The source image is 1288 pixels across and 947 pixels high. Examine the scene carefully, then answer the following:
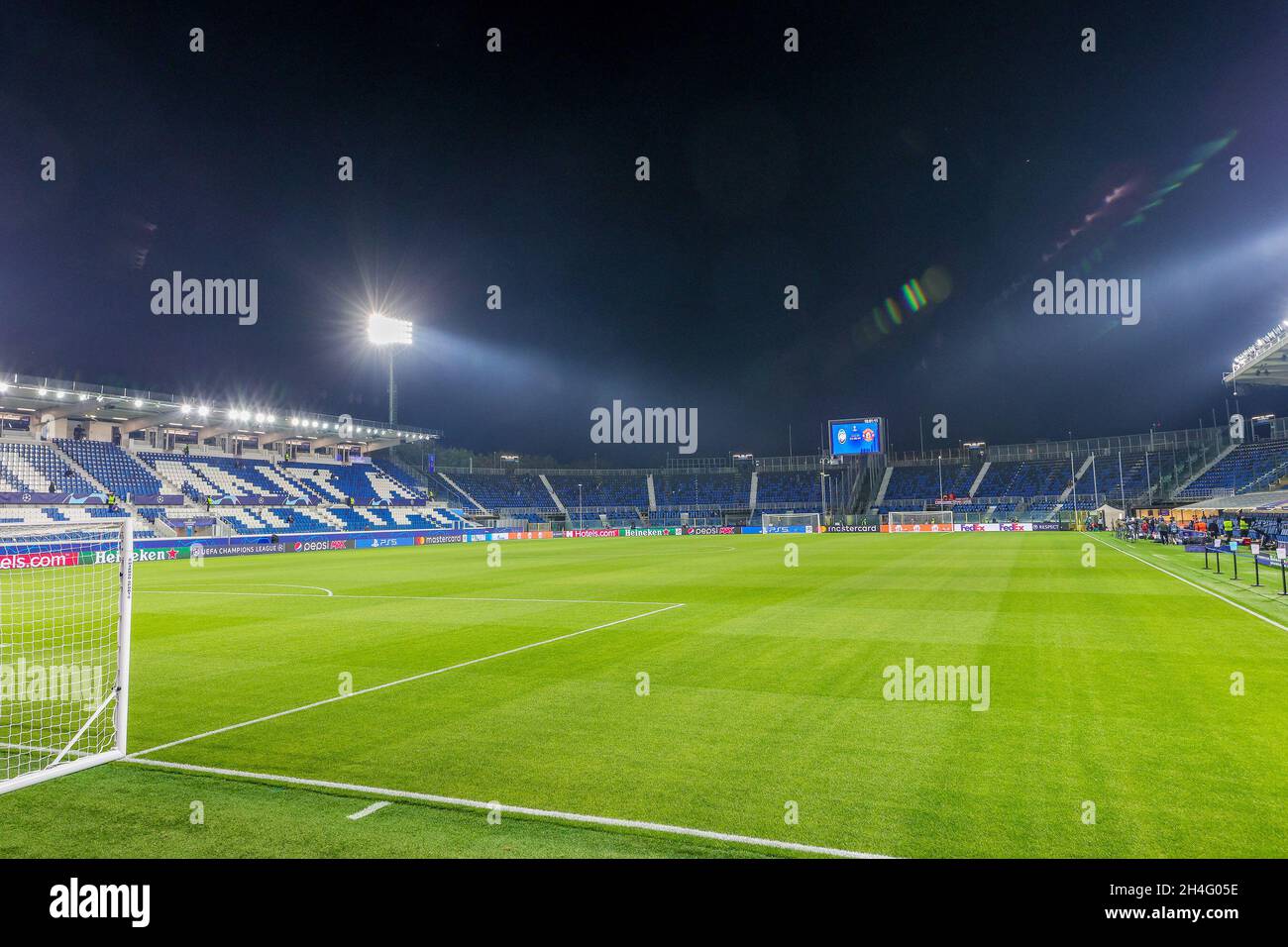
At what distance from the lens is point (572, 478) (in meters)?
96.1

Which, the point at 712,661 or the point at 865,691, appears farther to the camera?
the point at 712,661

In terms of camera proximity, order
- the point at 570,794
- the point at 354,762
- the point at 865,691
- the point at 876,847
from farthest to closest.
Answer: the point at 865,691 < the point at 354,762 < the point at 570,794 < the point at 876,847

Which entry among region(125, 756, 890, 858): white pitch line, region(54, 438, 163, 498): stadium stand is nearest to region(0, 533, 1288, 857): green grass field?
region(125, 756, 890, 858): white pitch line

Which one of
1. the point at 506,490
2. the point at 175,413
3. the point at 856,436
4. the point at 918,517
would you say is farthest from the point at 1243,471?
the point at 175,413

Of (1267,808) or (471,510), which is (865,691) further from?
(471,510)

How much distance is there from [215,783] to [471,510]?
73.7 metres

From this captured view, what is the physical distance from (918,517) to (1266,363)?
4321 centimetres

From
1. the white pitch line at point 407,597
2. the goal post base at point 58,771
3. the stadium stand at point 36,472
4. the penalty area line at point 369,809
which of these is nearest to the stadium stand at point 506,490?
the stadium stand at point 36,472

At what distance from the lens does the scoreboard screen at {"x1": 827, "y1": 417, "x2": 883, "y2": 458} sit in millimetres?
62250

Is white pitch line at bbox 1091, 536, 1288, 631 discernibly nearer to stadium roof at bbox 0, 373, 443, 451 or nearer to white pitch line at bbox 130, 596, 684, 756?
white pitch line at bbox 130, 596, 684, 756

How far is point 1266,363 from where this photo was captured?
33.5 metres

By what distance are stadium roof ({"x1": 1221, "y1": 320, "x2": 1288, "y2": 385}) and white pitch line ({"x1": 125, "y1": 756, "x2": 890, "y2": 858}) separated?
37849mm

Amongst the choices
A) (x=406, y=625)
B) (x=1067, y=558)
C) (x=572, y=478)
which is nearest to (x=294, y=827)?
(x=406, y=625)
